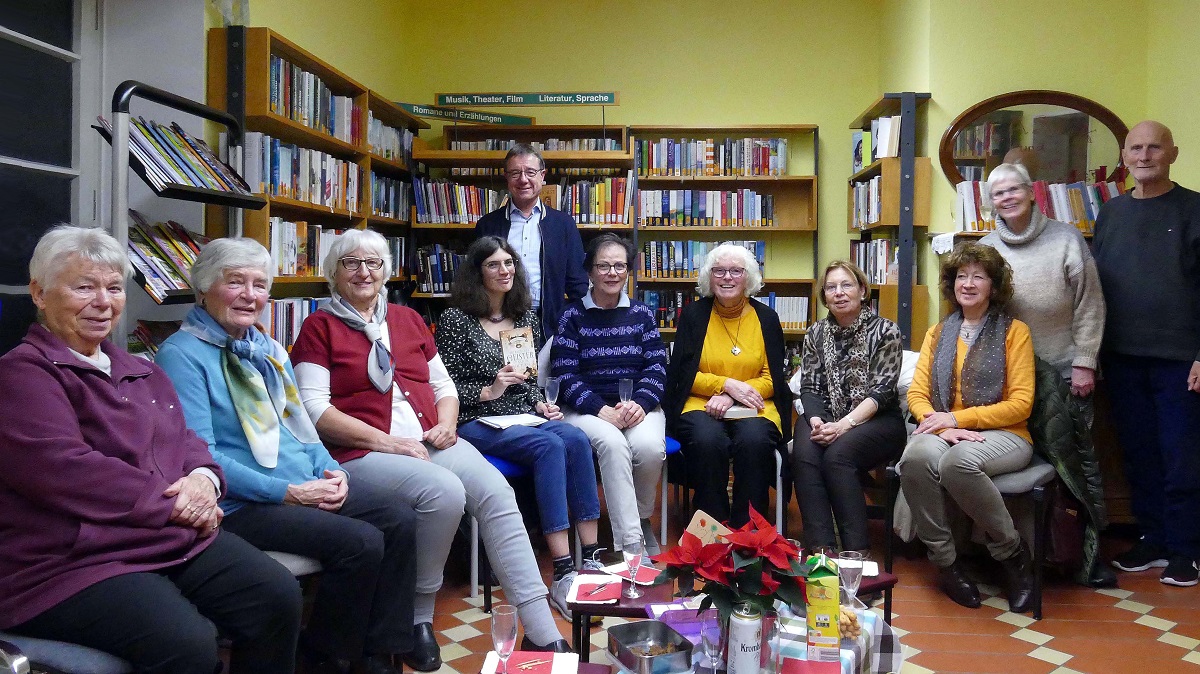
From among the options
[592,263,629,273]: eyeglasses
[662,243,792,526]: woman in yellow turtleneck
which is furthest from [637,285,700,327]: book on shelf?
[592,263,629,273]: eyeglasses

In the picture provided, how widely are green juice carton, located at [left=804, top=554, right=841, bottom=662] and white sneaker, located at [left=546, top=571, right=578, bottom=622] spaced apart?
3.58ft

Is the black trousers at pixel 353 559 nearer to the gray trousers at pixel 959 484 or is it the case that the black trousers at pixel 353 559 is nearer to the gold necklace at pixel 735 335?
the gold necklace at pixel 735 335

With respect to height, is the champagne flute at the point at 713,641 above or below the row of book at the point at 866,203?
below

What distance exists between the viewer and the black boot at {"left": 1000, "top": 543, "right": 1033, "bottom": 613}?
296 centimetres

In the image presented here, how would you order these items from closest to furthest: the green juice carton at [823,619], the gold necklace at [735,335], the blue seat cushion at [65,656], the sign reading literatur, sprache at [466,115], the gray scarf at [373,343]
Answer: the blue seat cushion at [65,656], the green juice carton at [823,619], the gray scarf at [373,343], the gold necklace at [735,335], the sign reading literatur, sprache at [466,115]

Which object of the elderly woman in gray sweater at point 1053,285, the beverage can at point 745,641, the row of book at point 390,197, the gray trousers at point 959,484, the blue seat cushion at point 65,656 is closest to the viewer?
the blue seat cushion at point 65,656

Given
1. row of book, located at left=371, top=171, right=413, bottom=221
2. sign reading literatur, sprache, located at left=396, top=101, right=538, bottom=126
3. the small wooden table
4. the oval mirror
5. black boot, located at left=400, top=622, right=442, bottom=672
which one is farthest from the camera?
sign reading literatur, sprache, located at left=396, top=101, right=538, bottom=126

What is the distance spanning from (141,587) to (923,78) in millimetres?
4358

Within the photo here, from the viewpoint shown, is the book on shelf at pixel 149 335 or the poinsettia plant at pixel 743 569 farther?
the book on shelf at pixel 149 335

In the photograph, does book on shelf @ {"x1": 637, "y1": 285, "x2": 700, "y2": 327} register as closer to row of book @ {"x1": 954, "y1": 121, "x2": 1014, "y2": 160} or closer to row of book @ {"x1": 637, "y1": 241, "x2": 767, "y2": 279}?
row of book @ {"x1": 637, "y1": 241, "x2": 767, "y2": 279}

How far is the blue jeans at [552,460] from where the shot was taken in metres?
2.95

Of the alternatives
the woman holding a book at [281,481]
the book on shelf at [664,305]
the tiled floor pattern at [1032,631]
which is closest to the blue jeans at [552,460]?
the tiled floor pattern at [1032,631]

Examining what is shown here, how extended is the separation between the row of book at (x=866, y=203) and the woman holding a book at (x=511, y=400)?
232 centimetres

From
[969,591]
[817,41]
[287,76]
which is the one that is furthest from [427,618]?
[817,41]
